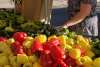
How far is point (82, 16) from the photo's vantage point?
3.15m

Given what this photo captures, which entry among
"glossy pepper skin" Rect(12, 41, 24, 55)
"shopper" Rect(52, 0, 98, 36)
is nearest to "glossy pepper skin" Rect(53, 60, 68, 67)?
"glossy pepper skin" Rect(12, 41, 24, 55)

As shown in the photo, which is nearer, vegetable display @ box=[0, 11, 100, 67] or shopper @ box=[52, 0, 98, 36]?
vegetable display @ box=[0, 11, 100, 67]

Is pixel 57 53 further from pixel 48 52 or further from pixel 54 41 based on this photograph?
pixel 54 41

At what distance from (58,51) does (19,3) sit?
1702mm

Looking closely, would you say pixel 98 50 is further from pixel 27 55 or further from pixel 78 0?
pixel 78 0

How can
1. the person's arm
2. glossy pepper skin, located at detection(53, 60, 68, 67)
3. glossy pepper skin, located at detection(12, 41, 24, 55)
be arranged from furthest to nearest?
the person's arm, glossy pepper skin, located at detection(12, 41, 24, 55), glossy pepper skin, located at detection(53, 60, 68, 67)

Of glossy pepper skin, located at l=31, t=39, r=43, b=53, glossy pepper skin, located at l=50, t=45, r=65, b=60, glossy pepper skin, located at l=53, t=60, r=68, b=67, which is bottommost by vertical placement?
glossy pepper skin, located at l=53, t=60, r=68, b=67

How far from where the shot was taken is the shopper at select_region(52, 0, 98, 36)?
3.15 meters

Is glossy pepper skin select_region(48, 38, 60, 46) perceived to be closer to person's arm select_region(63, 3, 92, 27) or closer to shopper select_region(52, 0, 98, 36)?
shopper select_region(52, 0, 98, 36)

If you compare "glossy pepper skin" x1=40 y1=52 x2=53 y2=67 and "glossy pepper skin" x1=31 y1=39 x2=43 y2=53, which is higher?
"glossy pepper skin" x1=31 y1=39 x2=43 y2=53

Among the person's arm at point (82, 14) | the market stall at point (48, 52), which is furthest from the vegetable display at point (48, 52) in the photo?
the person's arm at point (82, 14)

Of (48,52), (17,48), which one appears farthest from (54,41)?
(17,48)

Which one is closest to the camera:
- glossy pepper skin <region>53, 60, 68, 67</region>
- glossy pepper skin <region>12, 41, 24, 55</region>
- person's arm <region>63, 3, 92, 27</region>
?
glossy pepper skin <region>53, 60, 68, 67</region>

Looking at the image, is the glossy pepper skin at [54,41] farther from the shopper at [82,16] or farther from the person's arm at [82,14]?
the person's arm at [82,14]
